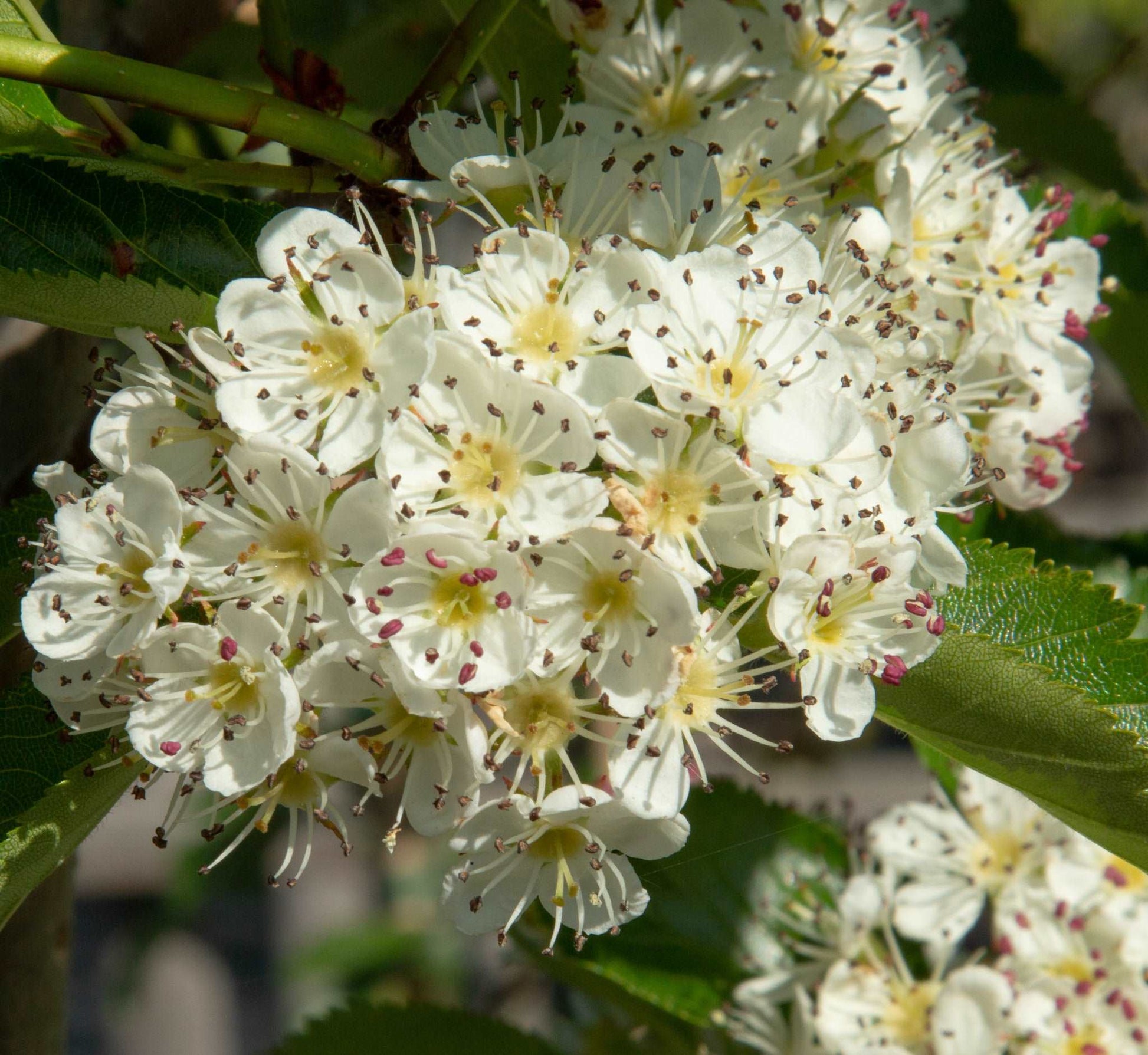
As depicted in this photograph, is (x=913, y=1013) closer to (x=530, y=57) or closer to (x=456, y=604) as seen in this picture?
(x=456, y=604)

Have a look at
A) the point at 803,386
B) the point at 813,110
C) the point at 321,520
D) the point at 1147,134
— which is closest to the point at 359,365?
the point at 321,520

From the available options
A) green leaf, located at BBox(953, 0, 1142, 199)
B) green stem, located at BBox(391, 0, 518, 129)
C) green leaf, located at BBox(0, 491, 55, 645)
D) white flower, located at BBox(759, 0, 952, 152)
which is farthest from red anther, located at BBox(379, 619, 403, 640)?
green leaf, located at BBox(953, 0, 1142, 199)

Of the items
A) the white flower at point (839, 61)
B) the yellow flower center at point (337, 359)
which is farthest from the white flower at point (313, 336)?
the white flower at point (839, 61)

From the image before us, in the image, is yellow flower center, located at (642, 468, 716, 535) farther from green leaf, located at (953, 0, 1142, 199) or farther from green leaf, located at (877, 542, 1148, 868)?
green leaf, located at (953, 0, 1142, 199)

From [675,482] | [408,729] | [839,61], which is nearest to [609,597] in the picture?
[675,482]

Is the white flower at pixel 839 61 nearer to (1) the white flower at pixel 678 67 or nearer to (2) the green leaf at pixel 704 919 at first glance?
(1) the white flower at pixel 678 67

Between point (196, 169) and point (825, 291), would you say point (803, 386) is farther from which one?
point (196, 169)
